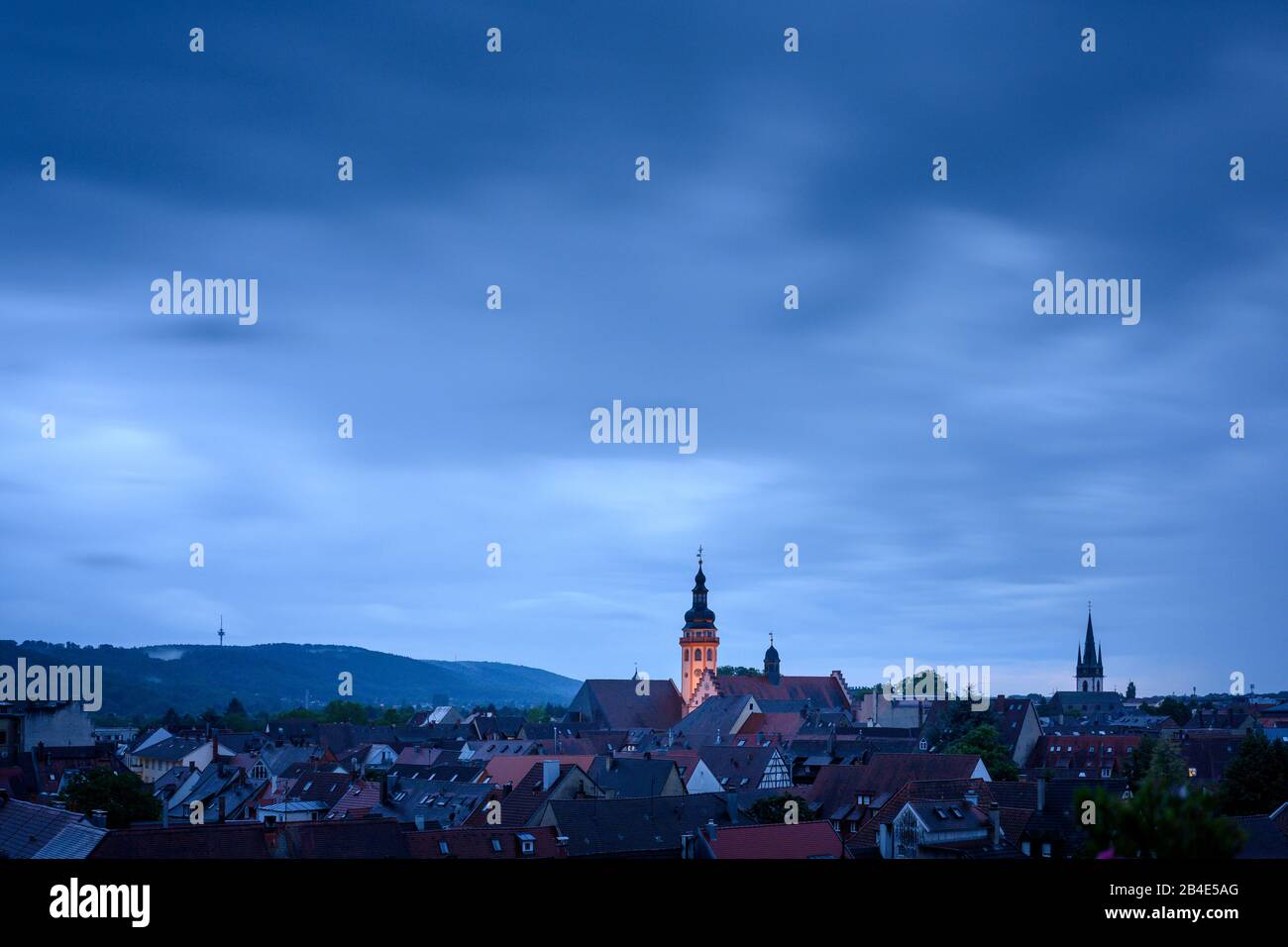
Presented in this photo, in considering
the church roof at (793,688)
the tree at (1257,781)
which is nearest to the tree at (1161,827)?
the tree at (1257,781)

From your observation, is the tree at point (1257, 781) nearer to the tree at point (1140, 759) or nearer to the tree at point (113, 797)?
the tree at point (1140, 759)

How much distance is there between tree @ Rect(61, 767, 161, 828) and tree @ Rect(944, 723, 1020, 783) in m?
49.8

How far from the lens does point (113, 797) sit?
60.9 meters

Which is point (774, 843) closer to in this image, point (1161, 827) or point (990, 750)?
point (1161, 827)

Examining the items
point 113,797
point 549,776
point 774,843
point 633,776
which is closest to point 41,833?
point 774,843

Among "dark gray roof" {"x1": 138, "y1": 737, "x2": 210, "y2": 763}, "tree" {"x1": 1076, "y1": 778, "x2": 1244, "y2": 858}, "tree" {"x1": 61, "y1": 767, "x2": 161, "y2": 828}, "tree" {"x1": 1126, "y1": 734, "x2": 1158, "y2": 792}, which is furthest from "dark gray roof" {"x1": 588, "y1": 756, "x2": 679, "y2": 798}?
"tree" {"x1": 1076, "y1": 778, "x2": 1244, "y2": 858}

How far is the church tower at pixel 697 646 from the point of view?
170 meters

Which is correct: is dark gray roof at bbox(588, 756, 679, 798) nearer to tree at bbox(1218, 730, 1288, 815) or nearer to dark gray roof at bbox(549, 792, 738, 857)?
dark gray roof at bbox(549, 792, 738, 857)

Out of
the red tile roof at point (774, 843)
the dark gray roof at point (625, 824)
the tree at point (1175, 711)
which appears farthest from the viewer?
the tree at point (1175, 711)

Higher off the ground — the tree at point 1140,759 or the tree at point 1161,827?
the tree at point 1161,827

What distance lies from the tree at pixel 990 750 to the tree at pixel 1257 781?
67.2ft

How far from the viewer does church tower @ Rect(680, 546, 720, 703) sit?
559 ft
